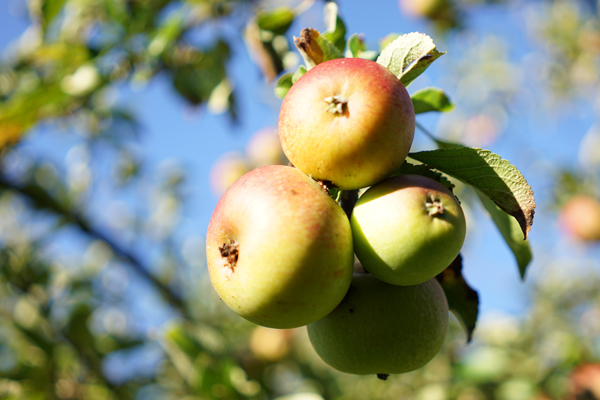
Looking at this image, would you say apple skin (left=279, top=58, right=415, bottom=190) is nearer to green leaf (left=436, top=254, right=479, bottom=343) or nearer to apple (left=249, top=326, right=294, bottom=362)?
green leaf (left=436, top=254, right=479, bottom=343)

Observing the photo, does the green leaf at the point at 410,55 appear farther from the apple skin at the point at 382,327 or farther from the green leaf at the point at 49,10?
the green leaf at the point at 49,10

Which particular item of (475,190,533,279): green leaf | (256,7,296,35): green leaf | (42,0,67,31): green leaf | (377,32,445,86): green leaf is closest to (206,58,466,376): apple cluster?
(377,32,445,86): green leaf

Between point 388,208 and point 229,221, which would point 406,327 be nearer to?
point 388,208

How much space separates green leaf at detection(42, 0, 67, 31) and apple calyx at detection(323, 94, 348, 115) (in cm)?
148

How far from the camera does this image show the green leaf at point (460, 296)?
114cm

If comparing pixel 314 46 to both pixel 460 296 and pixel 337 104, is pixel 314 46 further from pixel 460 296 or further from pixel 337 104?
pixel 460 296

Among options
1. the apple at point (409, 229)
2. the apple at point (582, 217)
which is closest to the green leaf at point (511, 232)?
the apple at point (409, 229)

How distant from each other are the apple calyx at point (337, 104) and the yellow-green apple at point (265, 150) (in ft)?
10.6

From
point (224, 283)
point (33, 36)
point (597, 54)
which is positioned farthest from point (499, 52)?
point (224, 283)

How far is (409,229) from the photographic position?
2.77 ft

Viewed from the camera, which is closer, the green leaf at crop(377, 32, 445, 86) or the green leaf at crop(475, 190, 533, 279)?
the green leaf at crop(377, 32, 445, 86)

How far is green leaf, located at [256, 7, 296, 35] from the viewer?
5.28 ft

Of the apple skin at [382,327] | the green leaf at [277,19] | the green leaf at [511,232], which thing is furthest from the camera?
the green leaf at [277,19]

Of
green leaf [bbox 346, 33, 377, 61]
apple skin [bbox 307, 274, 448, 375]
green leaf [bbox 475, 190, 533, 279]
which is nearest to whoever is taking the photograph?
apple skin [bbox 307, 274, 448, 375]
